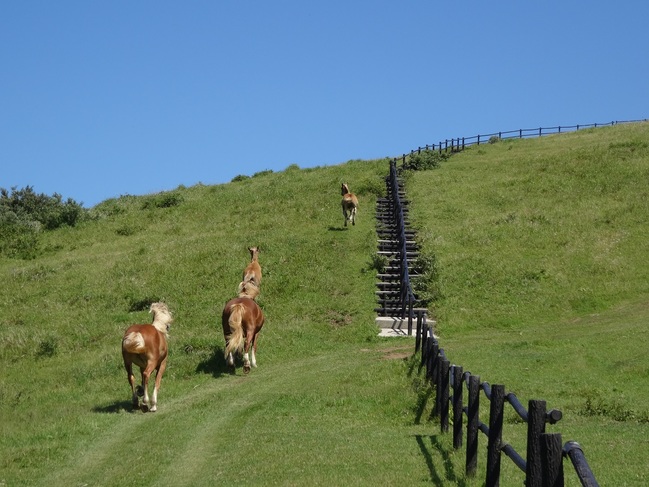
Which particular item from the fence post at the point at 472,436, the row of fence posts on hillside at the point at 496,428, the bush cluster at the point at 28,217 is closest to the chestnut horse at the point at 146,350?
the row of fence posts on hillside at the point at 496,428

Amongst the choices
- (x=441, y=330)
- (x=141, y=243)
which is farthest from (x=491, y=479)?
(x=141, y=243)

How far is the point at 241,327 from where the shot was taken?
69.7ft

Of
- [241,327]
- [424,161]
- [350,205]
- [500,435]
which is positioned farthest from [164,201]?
[500,435]

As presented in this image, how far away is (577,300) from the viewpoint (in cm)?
Answer: 2984

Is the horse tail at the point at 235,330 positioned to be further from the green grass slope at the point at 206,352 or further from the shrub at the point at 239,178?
the shrub at the point at 239,178

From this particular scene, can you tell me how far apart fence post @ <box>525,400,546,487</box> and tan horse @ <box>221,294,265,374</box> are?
13505mm

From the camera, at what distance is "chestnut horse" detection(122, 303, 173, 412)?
1752 cm

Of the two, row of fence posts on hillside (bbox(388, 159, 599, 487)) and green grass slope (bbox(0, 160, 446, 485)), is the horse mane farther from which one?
row of fence posts on hillside (bbox(388, 159, 599, 487))

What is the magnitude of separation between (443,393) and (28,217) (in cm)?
4540

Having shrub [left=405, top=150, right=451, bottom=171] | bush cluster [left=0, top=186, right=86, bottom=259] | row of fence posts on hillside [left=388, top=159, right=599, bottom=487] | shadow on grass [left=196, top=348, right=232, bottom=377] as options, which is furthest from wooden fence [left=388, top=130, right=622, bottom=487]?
shrub [left=405, top=150, right=451, bottom=171]

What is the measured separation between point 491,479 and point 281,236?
99.9ft

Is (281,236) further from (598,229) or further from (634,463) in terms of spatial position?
(634,463)

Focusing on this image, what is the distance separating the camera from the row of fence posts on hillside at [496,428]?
734 cm

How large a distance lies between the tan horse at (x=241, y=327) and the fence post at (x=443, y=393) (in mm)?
7263
